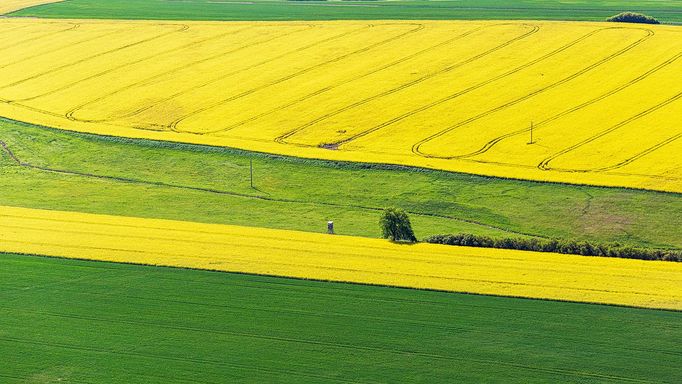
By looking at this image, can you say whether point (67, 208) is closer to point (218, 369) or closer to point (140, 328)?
point (140, 328)

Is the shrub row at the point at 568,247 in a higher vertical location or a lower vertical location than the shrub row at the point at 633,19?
lower

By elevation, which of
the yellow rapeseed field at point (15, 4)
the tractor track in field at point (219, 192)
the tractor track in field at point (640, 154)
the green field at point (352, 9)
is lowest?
the tractor track in field at point (219, 192)

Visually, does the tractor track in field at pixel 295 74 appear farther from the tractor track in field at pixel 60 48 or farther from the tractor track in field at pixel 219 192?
the tractor track in field at pixel 60 48

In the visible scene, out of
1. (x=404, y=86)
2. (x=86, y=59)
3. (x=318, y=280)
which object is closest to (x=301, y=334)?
(x=318, y=280)

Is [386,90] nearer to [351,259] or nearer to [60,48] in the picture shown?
[60,48]

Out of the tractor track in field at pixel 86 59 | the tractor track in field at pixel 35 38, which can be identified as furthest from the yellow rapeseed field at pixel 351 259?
the tractor track in field at pixel 35 38

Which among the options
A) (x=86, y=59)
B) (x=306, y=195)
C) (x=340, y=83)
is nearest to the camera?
(x=306, y=195)
